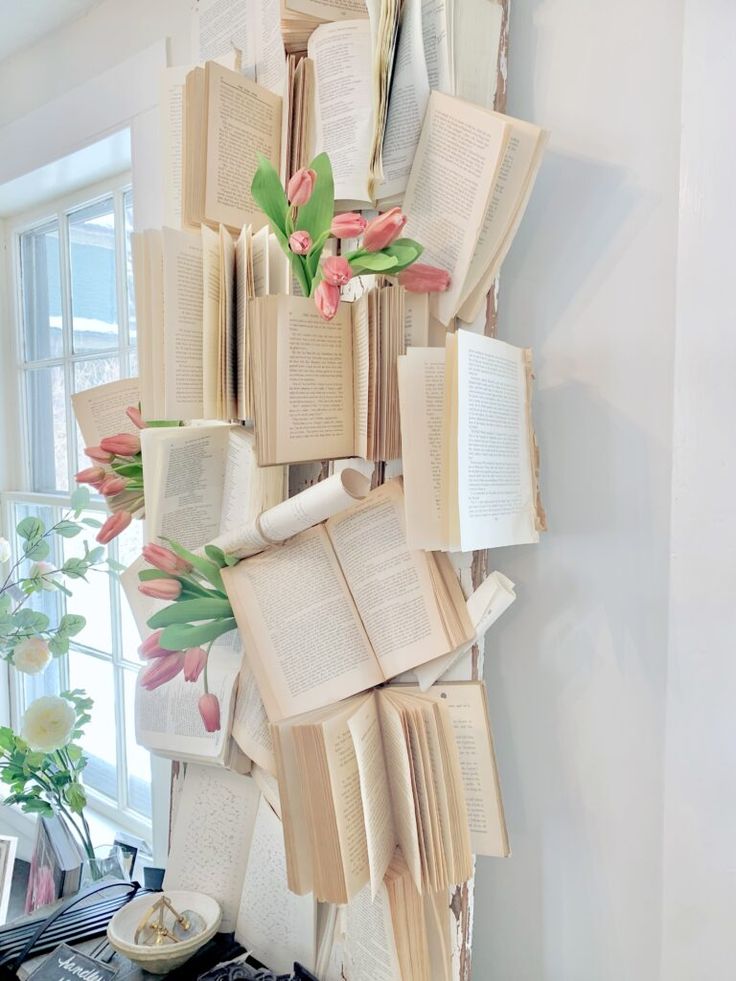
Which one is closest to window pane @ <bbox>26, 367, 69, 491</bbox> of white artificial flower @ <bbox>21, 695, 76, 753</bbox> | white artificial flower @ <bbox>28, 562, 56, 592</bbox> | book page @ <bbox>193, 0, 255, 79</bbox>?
white artificial flower @ <bbox>28, 562, 56, 592</bbox>

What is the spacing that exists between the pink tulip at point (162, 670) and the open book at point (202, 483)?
6.3 inches

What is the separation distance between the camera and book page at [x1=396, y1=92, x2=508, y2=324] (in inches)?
31.3

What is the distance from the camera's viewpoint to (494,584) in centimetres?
86

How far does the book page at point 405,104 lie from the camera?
0.81m

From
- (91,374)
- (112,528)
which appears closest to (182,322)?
(112,528)

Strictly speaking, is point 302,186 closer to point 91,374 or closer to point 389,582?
point 389,582

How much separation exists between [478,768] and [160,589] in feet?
1.37

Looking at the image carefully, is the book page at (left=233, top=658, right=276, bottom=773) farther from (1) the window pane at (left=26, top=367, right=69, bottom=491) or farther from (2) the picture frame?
(1) the window pane at (left=26, top=367, right=69, bottom=491)

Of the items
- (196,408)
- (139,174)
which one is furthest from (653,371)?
(139,174)

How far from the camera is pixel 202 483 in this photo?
1.07 meters

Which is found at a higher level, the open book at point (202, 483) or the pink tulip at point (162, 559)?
the open book at point (202, 483)

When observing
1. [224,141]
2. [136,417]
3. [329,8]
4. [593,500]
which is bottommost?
[593,500]

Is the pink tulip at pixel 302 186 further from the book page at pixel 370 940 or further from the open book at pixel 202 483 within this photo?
the book page at pixel 370 940

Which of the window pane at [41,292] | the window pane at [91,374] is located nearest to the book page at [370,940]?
the window pane at [91,374]
